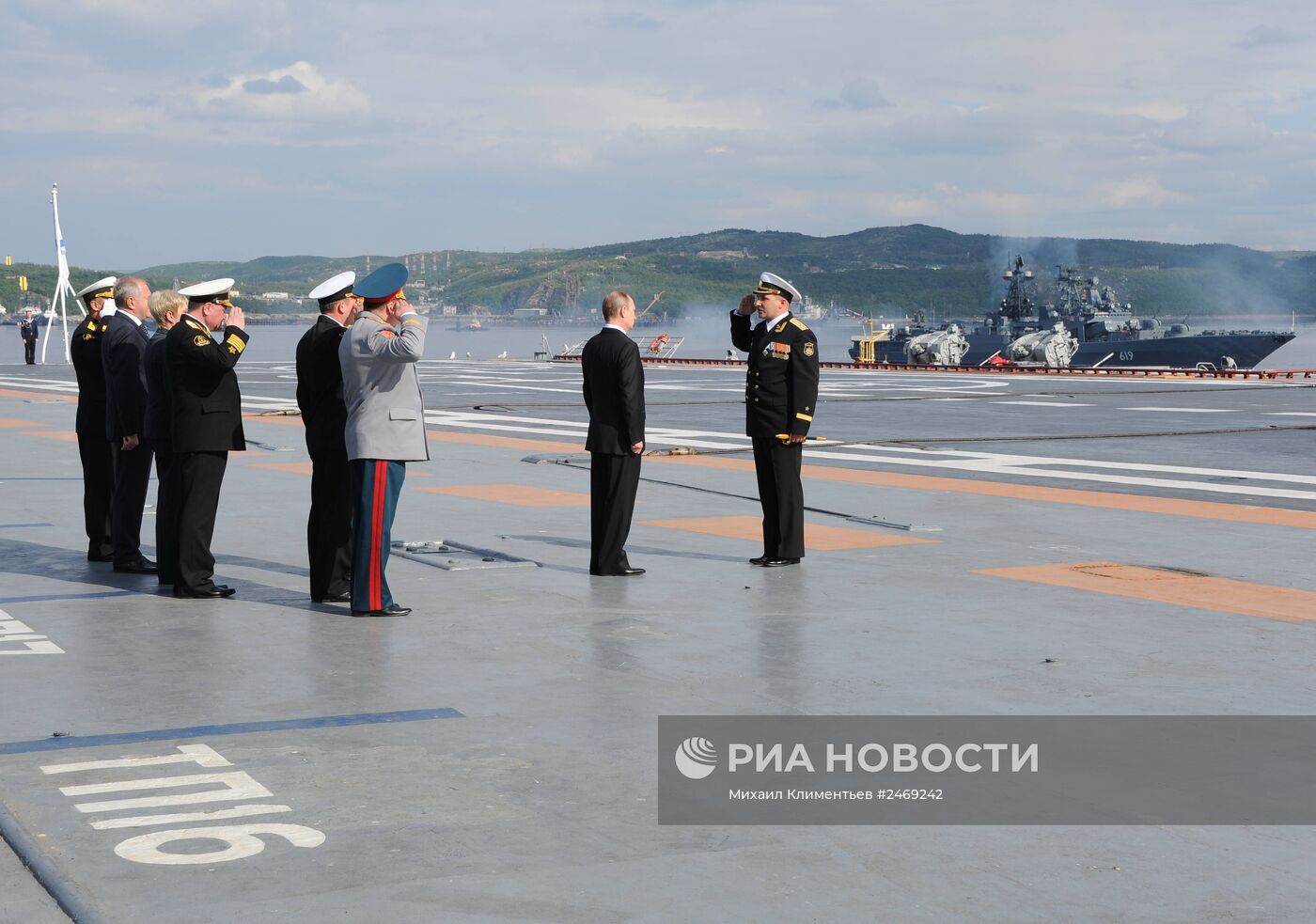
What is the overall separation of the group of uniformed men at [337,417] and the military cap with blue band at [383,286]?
11 millimetres

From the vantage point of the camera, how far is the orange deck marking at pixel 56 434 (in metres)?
22.0

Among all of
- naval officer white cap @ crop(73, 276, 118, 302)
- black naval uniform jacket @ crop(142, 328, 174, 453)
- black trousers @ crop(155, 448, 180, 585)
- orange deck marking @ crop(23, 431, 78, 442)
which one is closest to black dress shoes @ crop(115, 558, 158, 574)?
black trousers @ crop(155, 448, 180, 585)

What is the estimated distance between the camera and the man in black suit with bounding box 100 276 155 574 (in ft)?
34.7

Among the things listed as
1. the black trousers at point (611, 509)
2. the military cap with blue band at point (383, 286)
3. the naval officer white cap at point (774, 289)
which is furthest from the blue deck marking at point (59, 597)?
the naval officer white cap at point (774, 289)

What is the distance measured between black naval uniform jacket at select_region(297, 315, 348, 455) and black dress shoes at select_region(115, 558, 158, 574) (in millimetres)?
1871

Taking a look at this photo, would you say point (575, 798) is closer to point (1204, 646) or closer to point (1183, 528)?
point (1204, 646)

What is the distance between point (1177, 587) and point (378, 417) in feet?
15.7

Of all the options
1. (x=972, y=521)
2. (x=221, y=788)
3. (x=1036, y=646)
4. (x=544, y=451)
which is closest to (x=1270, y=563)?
(x=972, y=521)

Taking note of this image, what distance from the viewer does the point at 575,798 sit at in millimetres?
5246

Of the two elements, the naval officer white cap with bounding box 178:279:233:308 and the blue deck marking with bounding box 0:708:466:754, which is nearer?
the blue deck marking with bounding box 0:708:466:754

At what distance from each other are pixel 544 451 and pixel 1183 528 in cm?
974

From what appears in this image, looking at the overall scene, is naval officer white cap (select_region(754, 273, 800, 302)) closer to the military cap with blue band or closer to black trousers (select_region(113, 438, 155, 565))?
the military cap with blue band

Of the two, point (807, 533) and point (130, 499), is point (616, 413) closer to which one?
point (807, 533)

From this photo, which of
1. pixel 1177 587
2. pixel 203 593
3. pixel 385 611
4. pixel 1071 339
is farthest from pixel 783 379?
pixel 1071 339
